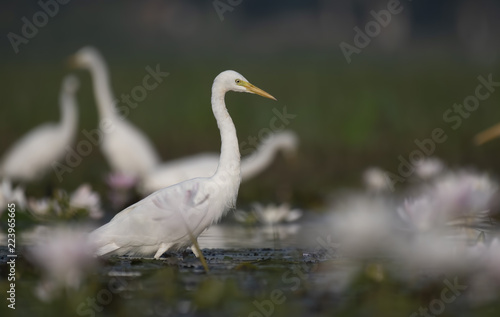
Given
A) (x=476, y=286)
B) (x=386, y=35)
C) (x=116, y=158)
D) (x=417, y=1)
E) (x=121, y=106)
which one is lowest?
(x=476, y=286)

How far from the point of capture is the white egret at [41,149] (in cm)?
1152

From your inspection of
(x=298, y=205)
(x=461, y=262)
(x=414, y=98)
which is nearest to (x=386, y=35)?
(x=414, y=98)

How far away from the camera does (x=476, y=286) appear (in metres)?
4.44

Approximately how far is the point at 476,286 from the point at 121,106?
469 inches

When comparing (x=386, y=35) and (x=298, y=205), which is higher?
(x=386, y=35)

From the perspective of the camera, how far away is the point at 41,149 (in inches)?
452

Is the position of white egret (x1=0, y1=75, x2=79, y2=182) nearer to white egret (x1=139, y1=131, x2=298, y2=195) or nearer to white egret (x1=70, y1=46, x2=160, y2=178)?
white egret (x1=70, y1=46, x2=160, y2=178)

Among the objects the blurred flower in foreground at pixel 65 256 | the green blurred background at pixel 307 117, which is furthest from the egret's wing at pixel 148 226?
the green blurred background at pixel 307 117

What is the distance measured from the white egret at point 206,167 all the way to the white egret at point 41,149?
188 cm

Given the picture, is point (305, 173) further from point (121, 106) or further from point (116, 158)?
point (121, 106)

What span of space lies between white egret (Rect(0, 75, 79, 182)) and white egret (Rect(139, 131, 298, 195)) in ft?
6.18

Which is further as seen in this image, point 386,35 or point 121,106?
point 386,35

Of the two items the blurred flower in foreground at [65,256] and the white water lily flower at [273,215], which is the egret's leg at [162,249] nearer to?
the blurred flower in foreground at [65,256]

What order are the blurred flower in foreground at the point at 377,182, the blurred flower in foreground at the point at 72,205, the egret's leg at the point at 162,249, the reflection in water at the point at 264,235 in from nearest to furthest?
the egret's leg at the point at 162,249 → the blurred flower in foreground at the point at 72,205 → the reflection in water at the point at 264,235 → the blurred flower in foreground at the point at 377,182
